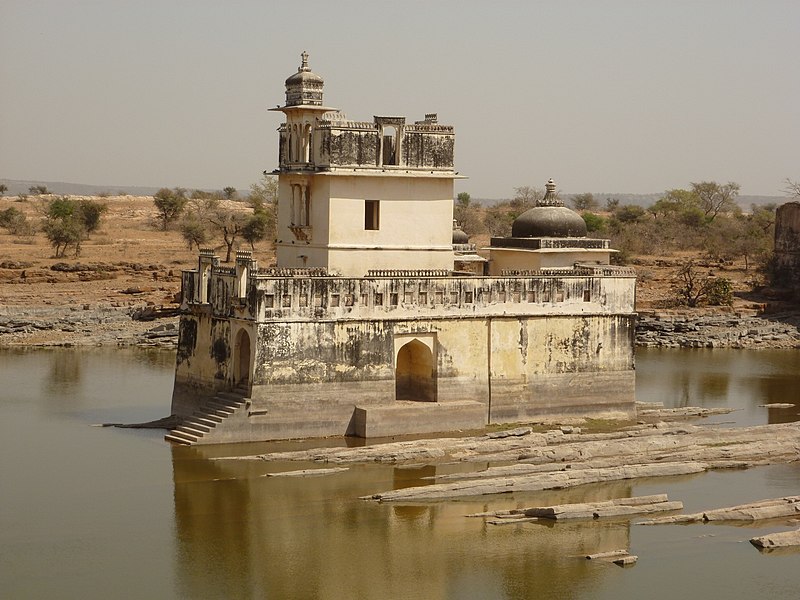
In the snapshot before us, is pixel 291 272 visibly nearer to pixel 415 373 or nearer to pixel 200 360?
pixel 200 360

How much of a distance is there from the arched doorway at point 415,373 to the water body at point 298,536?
90.2 inches

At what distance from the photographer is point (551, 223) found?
2881 cm

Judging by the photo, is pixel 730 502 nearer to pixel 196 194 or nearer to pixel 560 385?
pixel 560 385

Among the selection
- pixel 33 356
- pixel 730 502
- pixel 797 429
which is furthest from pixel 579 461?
pixel 33 356

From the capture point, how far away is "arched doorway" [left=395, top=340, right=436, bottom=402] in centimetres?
2547

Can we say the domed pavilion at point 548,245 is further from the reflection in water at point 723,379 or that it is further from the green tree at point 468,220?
the green tree at point 468,220

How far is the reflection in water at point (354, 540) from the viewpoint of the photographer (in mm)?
17688

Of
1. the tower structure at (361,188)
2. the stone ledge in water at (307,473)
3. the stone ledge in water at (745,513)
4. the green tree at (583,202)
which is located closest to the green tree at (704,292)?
the tower structure at (361,188)

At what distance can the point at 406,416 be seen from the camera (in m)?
24.5

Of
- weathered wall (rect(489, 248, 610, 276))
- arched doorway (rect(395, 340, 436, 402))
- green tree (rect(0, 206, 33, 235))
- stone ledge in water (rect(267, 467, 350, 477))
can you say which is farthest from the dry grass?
stone ledge in water (rect(267, 467, 350, 477))

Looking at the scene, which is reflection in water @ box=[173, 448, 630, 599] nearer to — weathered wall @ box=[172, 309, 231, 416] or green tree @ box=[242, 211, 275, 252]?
weathered wall @ box=[172, 309, 231, 416]

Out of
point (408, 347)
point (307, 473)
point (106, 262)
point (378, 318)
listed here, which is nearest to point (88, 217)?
point (106, 262)

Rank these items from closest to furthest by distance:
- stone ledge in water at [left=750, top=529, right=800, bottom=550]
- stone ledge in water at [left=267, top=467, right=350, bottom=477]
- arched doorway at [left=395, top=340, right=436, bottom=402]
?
stone ledge in water at [left=750, top=529, right=800, bottom=550] < stone ledge in water at [left=267, top=467, right=350, bottom=477] < arched doorway at [left=395, top=340, right=436, bottom=402]

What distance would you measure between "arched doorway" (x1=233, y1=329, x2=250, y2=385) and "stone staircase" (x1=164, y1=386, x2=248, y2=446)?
19cm
